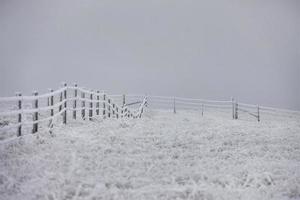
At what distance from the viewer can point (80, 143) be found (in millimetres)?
9680

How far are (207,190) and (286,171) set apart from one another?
2.35 m

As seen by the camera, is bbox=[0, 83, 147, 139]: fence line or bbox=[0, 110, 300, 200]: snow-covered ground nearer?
bbox=[0, 110, 300, 200]: snow-covered ground

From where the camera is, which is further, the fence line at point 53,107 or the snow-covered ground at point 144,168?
the fence line at point 53,107

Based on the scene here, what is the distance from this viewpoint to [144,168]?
7066mm

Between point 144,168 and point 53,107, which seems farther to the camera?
point 53,107

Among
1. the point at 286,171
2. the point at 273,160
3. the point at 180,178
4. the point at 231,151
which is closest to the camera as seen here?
the point at 180,178

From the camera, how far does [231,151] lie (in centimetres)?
950

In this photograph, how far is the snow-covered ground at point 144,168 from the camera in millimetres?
5527

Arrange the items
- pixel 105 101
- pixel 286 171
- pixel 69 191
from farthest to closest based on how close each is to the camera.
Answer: pixel 105 101
pixel 286 171
pixel 69 191

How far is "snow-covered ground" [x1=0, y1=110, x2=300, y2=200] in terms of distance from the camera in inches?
218

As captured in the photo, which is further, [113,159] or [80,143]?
[80,143]

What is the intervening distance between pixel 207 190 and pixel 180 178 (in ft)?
2.77

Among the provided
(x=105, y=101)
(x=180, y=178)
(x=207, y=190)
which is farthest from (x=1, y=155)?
(x=105, y=101)

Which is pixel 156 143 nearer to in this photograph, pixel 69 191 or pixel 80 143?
pixel 80 143
